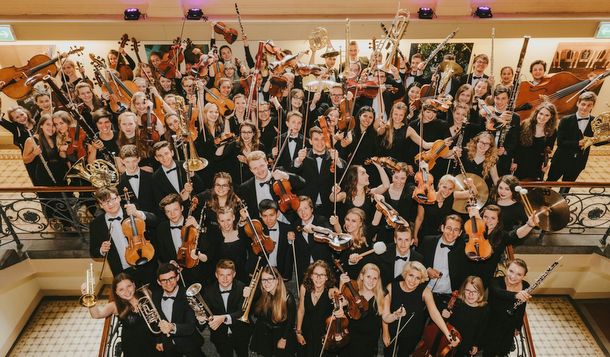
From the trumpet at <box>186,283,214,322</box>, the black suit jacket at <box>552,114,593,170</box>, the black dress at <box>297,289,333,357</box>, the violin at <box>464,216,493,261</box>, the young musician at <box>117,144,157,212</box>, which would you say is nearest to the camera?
the trumpet at <box>186,283,214,322</box>

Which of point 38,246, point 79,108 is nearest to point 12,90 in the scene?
point 79,108

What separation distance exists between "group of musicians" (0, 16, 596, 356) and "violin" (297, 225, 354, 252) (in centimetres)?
1

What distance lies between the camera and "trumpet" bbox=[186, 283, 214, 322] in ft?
11.1

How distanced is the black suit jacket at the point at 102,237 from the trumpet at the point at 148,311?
559 mm

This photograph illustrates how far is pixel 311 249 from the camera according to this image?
12.9ft

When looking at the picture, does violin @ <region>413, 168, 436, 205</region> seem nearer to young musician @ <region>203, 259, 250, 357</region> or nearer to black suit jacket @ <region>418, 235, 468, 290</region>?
black suit jacket @ <region>418, 235, 468, 290</region>

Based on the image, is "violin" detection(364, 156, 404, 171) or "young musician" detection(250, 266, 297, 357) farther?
"violin" detection(364, 156, 404, 171)

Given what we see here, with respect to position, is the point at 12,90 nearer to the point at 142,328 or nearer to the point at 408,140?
the point at 142,328

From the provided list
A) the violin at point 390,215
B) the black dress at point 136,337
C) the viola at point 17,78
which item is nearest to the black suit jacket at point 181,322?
the black dress at point 136,337

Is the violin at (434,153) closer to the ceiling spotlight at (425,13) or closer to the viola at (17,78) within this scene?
the ceiling spotlight at (425,13)

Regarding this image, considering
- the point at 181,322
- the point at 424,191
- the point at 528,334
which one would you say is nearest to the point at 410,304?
the point at 424,191

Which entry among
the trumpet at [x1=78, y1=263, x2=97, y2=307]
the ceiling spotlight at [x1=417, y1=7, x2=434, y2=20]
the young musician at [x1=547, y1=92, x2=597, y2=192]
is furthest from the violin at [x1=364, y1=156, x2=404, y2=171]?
the ceiling spotlight at [x1=417, y1=7, x2=434, y2=20]

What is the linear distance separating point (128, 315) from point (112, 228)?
782mm

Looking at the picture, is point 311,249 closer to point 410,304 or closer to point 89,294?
point 410,304
